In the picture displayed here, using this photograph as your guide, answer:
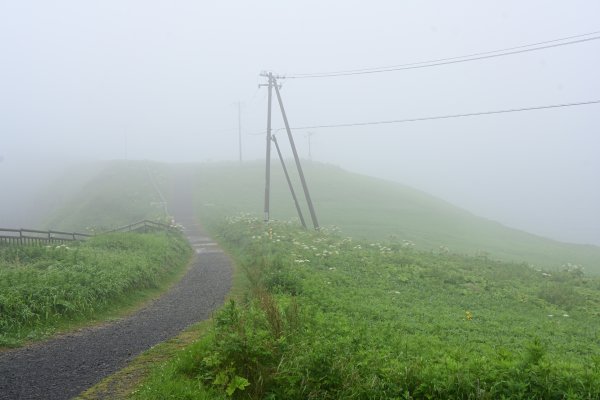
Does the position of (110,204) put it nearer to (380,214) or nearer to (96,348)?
(380,214)

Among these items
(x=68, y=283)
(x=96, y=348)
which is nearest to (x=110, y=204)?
(x=68, y=283)

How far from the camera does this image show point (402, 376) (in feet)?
21.2

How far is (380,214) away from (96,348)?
47.4 meters

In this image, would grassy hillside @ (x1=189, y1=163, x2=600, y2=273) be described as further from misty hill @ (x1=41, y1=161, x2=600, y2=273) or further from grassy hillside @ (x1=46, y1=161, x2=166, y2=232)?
grassy hillside @ (x1=46, y1=161, x2=166, y2=232)

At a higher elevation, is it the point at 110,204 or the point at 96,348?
the point at 96,348

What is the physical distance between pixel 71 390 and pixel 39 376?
1.06 m

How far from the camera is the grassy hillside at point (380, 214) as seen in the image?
43625mm

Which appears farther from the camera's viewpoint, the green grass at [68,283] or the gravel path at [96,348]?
the green grass at [68,283]

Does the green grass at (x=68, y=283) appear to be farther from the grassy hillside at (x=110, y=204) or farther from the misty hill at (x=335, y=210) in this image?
the misty hill at (x=335, y=210)

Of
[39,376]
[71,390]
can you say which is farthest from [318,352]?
[39,376]

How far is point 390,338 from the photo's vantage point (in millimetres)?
8930

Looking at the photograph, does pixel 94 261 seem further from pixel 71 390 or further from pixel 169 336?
pixel 71 390

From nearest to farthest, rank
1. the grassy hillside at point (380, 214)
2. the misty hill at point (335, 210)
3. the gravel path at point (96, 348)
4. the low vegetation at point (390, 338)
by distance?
the low vegetation at point (390, 338) → the gravel path at point (96, 348) → the misty hill at point (335, 210) → the grassy hillside at point (380, 214)

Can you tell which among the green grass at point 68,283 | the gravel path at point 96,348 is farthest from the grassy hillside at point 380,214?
the gravel path at point 96,348
